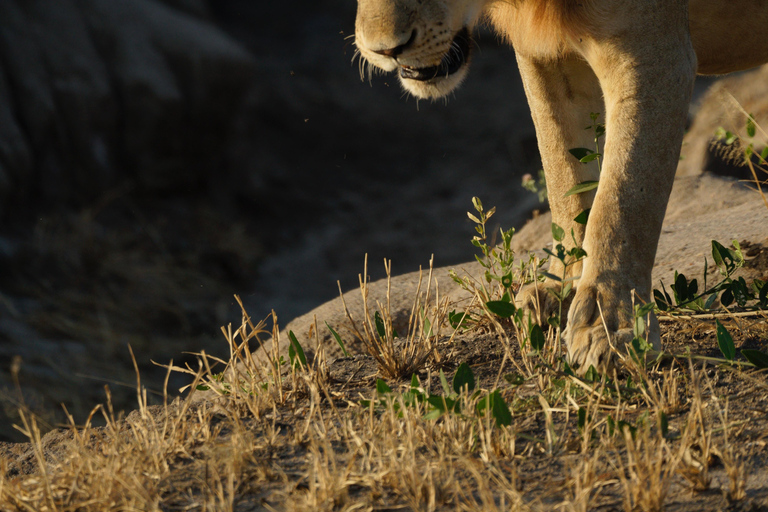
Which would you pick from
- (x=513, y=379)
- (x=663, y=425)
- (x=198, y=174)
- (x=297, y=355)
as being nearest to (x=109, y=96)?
(x=198, y=174)

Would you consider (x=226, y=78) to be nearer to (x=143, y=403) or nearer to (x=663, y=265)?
(x=663, y=265)

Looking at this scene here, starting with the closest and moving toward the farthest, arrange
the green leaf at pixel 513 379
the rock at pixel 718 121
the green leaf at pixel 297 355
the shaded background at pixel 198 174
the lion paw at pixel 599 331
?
1. the green leaf at pixel 513 379
2. the lion paw at pixel 599 331
3. the green leaf at pixel 297 355
4. the rock at pixel 718 121
5. the shaded background at pixel 198 174

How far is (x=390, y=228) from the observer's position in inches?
393

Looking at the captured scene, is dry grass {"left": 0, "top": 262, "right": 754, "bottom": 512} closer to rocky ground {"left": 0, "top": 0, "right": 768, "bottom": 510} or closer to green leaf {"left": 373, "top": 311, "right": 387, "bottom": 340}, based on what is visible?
green leaf {"left": 373, "top": 311, "right": 387, "bottom": 340}

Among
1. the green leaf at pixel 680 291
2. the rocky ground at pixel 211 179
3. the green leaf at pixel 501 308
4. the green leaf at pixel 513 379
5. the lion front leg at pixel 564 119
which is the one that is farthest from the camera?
the rocky ground at pixel 211 179

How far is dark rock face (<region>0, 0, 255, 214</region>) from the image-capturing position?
8578 millimetres

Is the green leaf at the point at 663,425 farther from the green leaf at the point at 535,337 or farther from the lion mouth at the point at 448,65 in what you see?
the lion mouth at the point at 448,65

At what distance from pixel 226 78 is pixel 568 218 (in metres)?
7.88

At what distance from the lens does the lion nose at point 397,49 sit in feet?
8.89

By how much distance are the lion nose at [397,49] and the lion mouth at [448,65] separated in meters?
0.11

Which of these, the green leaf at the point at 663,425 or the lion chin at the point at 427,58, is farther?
the lion chin at the point at 427,58

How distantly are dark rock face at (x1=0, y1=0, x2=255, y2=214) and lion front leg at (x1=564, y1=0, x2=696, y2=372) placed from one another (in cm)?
751

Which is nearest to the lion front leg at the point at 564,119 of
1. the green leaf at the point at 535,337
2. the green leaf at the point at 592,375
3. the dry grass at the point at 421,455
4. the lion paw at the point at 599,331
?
the lion paw at the point at 599,331

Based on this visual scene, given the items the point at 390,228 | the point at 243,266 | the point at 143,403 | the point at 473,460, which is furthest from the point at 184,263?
the point at 473,460
